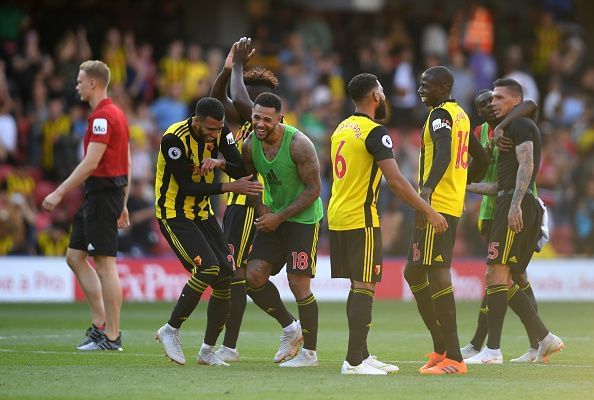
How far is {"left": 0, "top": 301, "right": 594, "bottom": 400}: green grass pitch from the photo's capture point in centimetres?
917

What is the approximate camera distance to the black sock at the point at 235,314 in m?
11.9

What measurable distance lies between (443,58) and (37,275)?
34.9 ft

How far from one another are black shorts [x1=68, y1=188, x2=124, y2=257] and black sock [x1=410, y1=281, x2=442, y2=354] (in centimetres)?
314

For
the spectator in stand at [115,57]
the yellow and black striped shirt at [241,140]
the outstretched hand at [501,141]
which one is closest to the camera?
the outstretched hand at [501,141]

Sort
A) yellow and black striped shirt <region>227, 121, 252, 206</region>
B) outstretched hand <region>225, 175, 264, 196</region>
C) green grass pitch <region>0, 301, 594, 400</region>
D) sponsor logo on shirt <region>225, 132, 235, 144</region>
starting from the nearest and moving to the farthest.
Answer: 1. green grass pitch <region>0, 301, 594, 400</region>
2. outstretched hand <region>225, 175, 264, 196</region>
3. sponsor logo on shirt <region>225, 132, 235, 144</region>
4. yellow and black striped shirt <region>227, 121, 252, 206</region>

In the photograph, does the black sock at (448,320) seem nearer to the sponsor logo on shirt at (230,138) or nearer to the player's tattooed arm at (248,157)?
the player's tattooed arm at (248,157)

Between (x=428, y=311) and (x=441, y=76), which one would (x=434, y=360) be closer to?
(x=428, y=311)

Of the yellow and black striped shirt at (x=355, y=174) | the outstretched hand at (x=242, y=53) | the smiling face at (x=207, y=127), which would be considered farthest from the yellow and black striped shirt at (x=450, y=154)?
the outstretched hand at (x=242, y=53)

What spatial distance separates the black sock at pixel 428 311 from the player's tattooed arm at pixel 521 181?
1.24 meters

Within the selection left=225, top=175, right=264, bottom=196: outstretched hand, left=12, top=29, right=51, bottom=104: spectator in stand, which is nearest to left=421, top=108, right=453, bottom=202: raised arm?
left=225, top=175, right=264, bottom=196: outstretched hand

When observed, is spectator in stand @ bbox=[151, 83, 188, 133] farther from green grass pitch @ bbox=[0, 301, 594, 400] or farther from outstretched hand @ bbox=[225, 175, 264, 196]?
outstretched hand @ bbox=[225, 175, 264, 196]

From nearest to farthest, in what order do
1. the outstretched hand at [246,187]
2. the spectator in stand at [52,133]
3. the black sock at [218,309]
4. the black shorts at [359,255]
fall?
the black shorts at [359,255]
the outstretched hand at [246,187]
the black sock at [218,309]
the spectator in stand at [52,133]

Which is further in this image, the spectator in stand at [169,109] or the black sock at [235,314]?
the spectator in stand at [169,109]

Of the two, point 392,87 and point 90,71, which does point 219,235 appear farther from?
point 392,87
